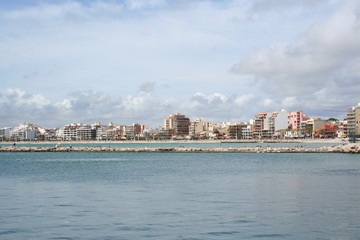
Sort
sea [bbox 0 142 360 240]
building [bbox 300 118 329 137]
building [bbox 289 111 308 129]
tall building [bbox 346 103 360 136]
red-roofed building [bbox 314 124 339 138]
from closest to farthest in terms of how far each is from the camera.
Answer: sea [bbox 0 142 360 240] < tall building [bbox 346 103 360 136] < red-roofed building [bbox 314 124 339 138] < building [bbox 300 118 329 137] < building [bbox 289 111 308 129]

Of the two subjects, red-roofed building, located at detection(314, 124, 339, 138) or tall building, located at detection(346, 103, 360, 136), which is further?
red-roofed building, located at detection(314, 124, 339, 138)

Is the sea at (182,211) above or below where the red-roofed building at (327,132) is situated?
below

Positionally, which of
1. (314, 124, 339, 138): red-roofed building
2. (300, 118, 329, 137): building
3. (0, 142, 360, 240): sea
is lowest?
(0, 142, 360, 240): sea

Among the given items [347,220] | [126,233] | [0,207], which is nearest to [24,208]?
[0,207]

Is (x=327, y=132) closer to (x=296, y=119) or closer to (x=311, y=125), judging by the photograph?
(x=311, y=125)

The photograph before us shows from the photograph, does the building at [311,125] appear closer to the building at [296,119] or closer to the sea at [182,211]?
the building at [296,119]

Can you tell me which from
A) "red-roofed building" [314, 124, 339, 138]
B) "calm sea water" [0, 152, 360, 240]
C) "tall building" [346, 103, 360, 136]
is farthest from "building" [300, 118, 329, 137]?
"calm sea water" [0, 152, 360, 240]

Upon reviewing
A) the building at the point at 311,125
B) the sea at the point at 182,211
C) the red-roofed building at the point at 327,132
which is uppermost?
the building at the point at 311,125

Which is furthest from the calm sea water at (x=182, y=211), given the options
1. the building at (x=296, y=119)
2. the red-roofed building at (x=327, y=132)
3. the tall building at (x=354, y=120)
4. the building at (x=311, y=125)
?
the building at (x=296, y=119)

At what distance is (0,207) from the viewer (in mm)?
18109

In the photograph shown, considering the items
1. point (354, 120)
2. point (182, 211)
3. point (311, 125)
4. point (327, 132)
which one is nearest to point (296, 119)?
point (311, 125)

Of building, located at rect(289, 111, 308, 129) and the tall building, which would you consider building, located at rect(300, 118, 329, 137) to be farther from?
the tall building

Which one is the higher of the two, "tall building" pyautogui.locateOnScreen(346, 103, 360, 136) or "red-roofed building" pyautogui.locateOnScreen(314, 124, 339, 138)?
"tall building" pyautogui.locateOnScreen(346, 103, 360, 136)

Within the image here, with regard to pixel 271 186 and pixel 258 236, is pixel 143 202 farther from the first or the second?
pixel 271 186
